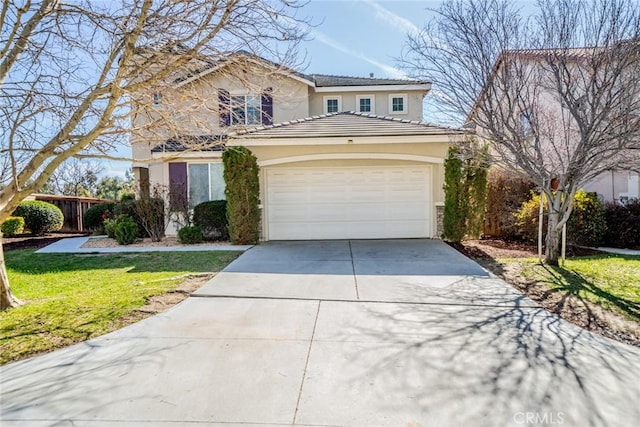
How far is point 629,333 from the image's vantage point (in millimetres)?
4668

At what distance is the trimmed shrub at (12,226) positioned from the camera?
14.2 metres

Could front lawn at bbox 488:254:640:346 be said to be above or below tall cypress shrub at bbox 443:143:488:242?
below

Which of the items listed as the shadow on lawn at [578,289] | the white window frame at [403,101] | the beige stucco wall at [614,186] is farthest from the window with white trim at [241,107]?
the beige stucco wall at [614,186]

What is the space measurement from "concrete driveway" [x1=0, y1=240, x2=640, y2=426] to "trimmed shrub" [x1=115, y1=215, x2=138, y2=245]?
7.33m

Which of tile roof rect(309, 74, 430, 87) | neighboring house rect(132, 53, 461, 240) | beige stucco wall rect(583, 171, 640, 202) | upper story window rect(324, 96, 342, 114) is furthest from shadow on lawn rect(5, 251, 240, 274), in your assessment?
beige stucco wall rect(583, 171, 640, 202)

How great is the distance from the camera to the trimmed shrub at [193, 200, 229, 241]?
12.4m

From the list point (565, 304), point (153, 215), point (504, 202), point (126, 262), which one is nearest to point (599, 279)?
point (565, 304)

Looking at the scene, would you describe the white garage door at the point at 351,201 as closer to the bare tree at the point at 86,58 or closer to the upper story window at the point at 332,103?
the bare tree at the point at 86,58

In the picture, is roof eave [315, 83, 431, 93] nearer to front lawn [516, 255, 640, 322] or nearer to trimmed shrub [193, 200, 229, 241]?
trimmed shrub [193, 200, 229, 241]

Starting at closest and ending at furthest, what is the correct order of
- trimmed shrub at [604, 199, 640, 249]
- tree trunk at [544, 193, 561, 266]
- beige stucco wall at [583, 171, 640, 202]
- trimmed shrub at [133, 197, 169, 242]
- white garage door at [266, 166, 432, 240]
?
tree trunk at [544, 193, 561, 266]
trimmed shrub at [604, 199, 640, 249]
white garage door at [266, 166, 432, 240]
trimmed shrub at [133, 197, 169, 242]
beige stucco wall at [583, 171, 640, 202]

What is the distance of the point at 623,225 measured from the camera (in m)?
10.9

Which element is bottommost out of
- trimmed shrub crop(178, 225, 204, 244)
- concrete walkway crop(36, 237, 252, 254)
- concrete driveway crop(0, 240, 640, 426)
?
concrete driveway crop(0, 240, 640, 426)

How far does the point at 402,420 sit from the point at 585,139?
673cm

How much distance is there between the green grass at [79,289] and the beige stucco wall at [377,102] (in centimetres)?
1157
